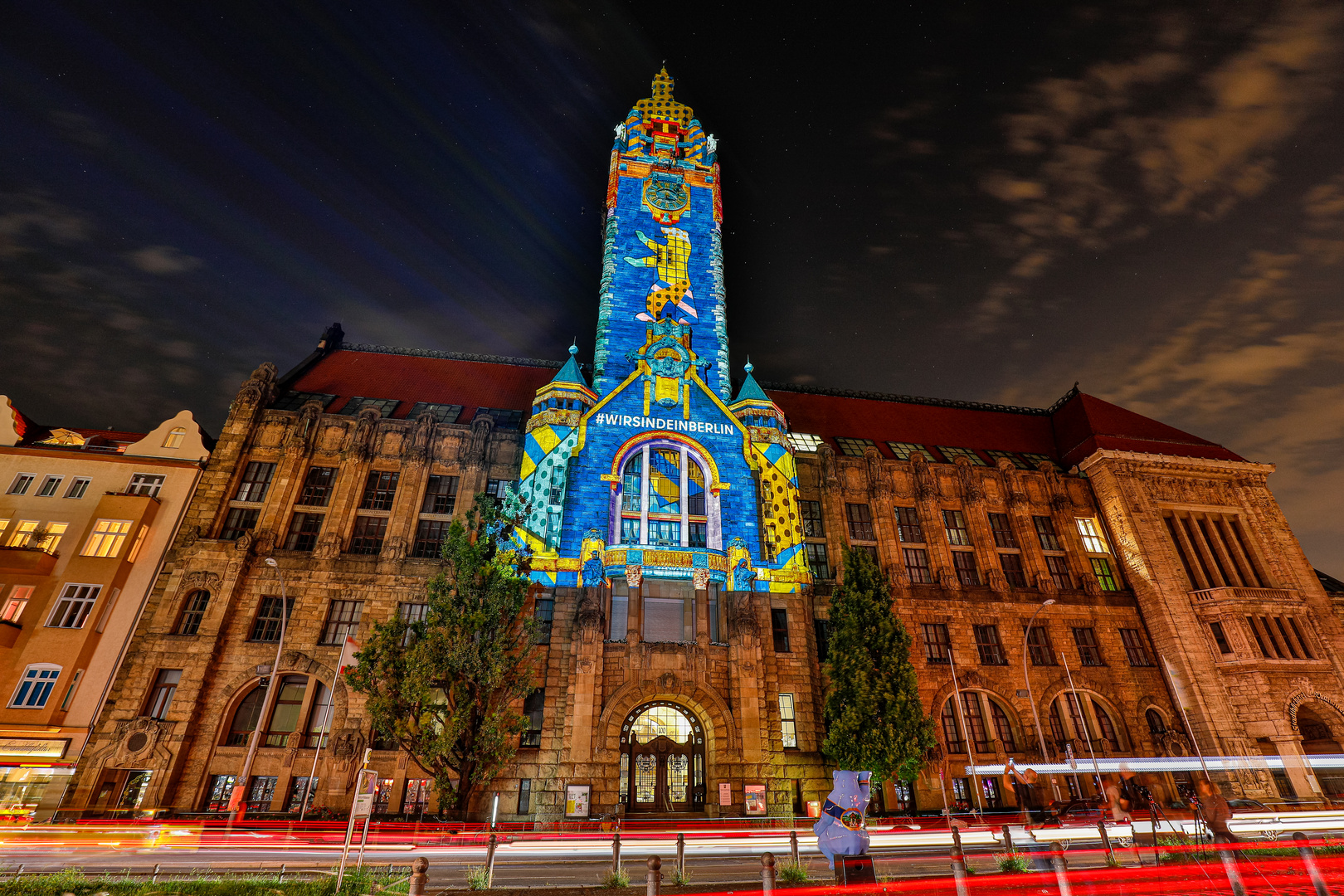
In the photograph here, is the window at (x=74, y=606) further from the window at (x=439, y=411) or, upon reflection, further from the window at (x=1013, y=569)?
the window at (x=1013, y=569)

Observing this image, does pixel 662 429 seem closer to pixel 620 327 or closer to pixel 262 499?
pixel 620 327

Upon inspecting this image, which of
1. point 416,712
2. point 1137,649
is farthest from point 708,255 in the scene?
point 1137,649

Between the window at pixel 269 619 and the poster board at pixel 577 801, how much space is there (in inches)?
655

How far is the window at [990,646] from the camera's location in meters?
37.3

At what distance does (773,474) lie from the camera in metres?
37.1

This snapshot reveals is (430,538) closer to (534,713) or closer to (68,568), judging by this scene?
(534,713)

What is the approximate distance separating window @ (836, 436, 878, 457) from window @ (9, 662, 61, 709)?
149ft

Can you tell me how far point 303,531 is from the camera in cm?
3466

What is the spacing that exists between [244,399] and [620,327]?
22.8 m

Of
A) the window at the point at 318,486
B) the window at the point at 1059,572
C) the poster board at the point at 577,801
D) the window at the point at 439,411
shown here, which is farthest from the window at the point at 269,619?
the window at the point at 1059,572

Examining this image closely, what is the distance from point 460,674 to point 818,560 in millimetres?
21750

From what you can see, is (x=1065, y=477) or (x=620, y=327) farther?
(x=1065, y=477)

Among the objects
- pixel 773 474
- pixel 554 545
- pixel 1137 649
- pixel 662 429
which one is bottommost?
pixel 1137 649

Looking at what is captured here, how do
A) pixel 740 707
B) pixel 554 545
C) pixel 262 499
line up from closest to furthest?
pixel 740 707
pixel 554 545
pixel 262 499
